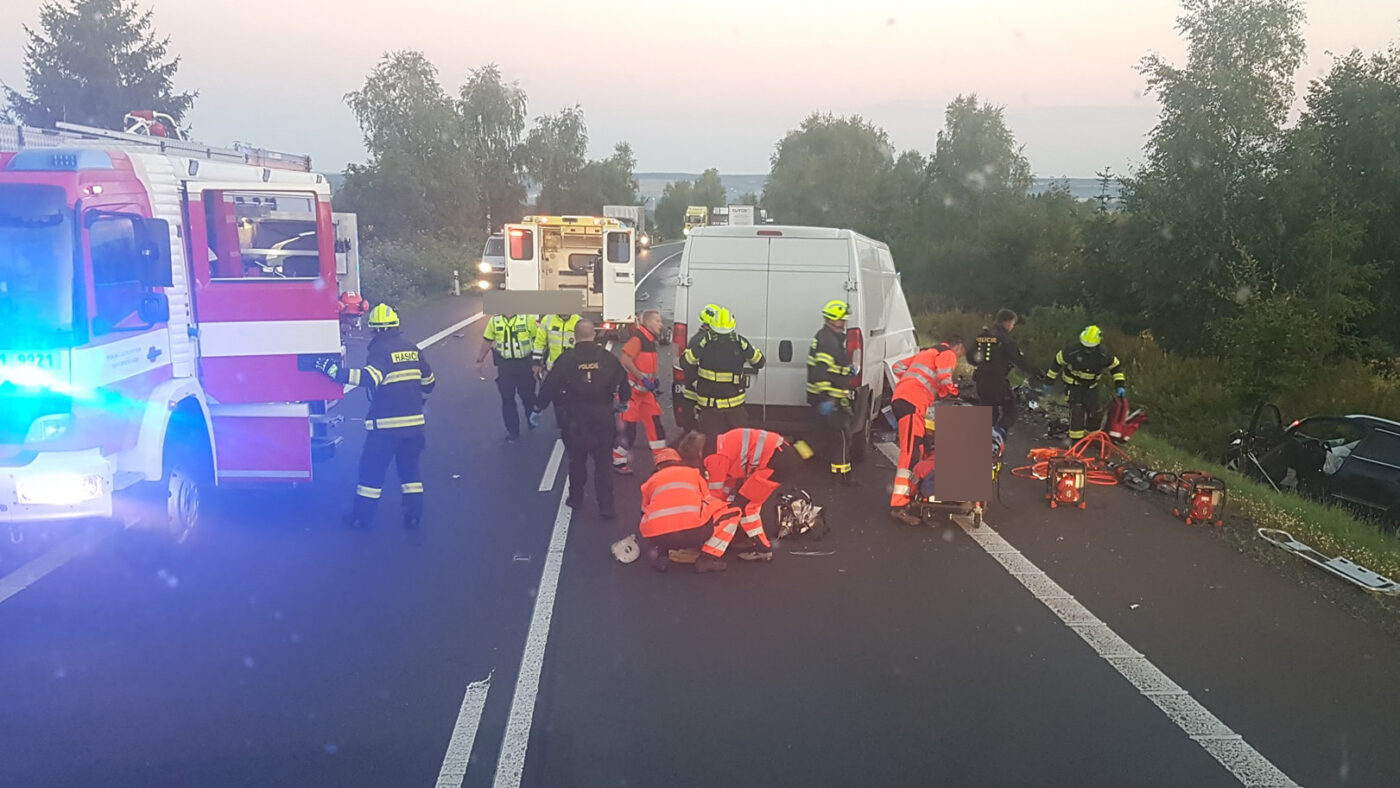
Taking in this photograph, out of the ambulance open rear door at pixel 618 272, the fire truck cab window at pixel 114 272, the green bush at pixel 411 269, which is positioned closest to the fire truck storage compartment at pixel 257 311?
the fire truck cab window at pixel 114 272

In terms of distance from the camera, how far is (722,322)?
891cm

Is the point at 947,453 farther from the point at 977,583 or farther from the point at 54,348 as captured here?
the point at 54,348

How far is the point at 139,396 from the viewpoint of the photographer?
6.96 metres

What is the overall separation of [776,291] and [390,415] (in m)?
4.12

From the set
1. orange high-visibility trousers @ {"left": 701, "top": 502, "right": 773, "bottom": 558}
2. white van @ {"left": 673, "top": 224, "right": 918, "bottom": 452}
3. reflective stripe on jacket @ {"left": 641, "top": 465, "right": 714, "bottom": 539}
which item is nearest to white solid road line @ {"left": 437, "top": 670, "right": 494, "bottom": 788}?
reflective stripe on jacket @ {"left": 641, "top": 465, "right": 714, "bottom": 539}

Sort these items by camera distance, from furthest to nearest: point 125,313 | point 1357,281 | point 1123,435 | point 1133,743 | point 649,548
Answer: point 1357,281, point 1123,435, point 649,548, point 125,313, point 1133,743

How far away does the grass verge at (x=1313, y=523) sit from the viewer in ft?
25.7

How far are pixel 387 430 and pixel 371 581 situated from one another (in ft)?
4.89

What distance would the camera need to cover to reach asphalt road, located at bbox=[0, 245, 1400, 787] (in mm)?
4535

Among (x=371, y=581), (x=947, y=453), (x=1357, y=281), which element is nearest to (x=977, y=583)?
(x=947, y=453)

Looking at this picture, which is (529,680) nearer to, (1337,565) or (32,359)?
(32,359)

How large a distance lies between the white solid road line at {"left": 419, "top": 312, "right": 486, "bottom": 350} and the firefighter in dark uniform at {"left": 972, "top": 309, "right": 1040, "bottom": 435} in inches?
512

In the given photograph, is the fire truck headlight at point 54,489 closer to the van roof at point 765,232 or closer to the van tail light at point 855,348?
the van roof at point 765,232

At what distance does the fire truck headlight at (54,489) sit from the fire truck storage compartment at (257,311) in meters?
2.11
